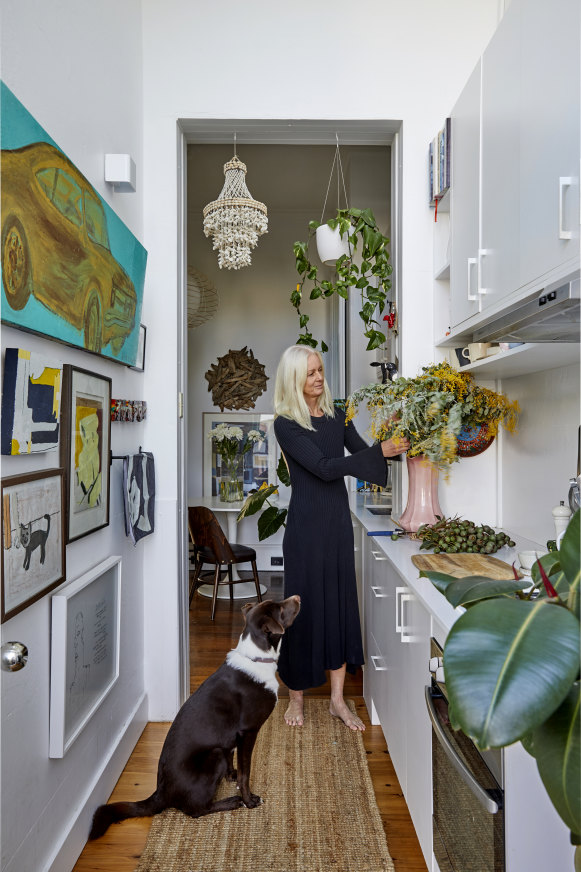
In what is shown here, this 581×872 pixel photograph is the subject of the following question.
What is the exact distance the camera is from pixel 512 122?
162 centimetres

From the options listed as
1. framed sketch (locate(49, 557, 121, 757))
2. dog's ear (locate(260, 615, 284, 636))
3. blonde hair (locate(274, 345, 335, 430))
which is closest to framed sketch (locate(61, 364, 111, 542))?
framed sketch (locate(49, 557, 121, 757))

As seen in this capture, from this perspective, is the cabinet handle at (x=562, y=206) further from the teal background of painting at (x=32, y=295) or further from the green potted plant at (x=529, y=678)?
the teal background of painting at (x=32, y=295)

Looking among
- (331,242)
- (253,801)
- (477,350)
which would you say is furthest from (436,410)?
(253,801)

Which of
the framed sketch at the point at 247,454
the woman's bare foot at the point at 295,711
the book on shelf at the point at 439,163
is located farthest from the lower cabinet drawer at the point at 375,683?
the framed sketch at the point at 247,454

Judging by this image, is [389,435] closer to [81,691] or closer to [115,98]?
[81,691]

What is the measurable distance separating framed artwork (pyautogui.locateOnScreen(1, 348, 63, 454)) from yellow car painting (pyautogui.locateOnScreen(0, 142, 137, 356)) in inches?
5.2

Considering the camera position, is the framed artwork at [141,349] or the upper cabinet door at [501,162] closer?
the upper cabinet door at [501,162]

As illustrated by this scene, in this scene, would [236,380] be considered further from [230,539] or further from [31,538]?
[31,538]

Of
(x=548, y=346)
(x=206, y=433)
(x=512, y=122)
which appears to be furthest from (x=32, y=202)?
(x=206, y=433)

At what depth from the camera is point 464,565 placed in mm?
1735

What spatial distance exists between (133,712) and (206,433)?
3.28m

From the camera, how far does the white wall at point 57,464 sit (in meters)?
1.38

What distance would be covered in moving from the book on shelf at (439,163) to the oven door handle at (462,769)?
197 centimetres

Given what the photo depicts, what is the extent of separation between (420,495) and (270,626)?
34.4 inches
